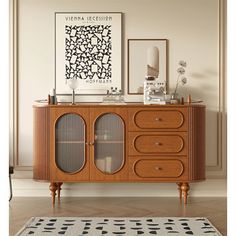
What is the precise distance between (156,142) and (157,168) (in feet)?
0.62

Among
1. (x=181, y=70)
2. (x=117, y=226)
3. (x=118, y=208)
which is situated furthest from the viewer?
(x=181, y=70)

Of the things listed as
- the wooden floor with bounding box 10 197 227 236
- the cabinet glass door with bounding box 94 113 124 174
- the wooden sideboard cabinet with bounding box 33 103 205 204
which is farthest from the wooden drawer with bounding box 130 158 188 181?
the wooden floor with bounding box 10 197 227 236

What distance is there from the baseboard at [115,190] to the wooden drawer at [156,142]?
1.67ft

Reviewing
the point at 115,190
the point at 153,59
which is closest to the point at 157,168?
the point at 115,190

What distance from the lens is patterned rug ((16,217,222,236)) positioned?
8.28 ft

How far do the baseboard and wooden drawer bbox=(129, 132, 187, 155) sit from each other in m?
0.51

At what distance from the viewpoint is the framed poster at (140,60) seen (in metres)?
3.79

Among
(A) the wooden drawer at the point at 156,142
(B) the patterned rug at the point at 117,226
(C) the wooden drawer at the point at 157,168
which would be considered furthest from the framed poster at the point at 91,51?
(B) the patterned rug at the point at 117,226

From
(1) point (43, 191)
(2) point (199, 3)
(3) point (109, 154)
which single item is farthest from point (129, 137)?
(2) point (199, 3)

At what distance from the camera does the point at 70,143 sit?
3.39m

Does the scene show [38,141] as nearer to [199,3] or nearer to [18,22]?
[18,22]

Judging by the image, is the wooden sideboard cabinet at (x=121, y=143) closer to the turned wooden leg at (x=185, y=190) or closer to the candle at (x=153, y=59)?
the turned wooden leg at (x=185, y=190)

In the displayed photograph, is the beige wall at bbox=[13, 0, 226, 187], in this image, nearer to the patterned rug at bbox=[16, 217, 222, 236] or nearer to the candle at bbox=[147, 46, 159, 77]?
the candle at bbox=[147, 46, 159, 77]

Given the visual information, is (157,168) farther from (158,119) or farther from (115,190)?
(115,190)
